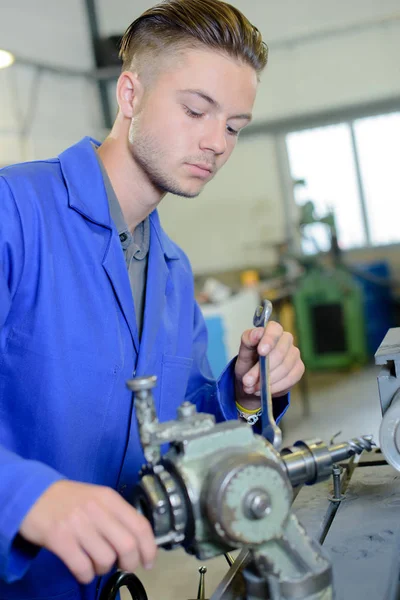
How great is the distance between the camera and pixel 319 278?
4984 mm

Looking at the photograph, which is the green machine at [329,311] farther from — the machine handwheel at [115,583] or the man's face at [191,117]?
the machine handwheel at [115,583]

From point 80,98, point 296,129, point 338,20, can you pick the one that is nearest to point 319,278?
point 296,129

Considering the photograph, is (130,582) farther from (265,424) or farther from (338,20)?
(338,20)

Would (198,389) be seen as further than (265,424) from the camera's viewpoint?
Yes

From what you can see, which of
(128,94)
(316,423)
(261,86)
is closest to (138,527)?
(128,94)

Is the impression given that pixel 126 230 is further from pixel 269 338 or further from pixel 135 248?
pixel 269 338

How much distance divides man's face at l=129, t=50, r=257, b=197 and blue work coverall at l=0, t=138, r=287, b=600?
0.10 meters

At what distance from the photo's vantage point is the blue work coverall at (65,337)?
0.89 metres

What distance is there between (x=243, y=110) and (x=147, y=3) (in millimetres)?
4916

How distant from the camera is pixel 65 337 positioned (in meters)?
0.91

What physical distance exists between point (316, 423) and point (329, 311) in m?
1.50

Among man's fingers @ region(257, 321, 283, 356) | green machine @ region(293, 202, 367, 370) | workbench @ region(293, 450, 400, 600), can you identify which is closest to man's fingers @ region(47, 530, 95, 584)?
workbench @ region(293, 450, 400, 600)

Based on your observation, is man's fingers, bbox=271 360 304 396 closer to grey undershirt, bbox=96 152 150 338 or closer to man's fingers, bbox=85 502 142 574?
grey undershirt, bbox=96 152 150 338

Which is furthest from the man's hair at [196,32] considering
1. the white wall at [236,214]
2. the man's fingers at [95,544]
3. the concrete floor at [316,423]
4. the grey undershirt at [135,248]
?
the white wall at [236,214]
